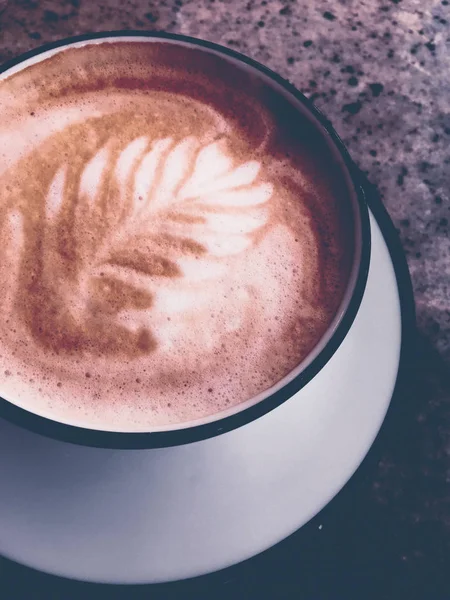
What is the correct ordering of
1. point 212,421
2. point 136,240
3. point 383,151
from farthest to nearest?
point 383,151
point 136,240
point 212,421

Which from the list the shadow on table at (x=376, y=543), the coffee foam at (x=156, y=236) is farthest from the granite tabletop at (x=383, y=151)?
the coffee foam at (x=156, y=236)

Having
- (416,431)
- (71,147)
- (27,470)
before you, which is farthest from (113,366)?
(416,431)

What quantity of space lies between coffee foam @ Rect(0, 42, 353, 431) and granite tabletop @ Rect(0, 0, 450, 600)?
25 cm

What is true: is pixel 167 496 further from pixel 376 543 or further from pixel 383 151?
pixel 383 151

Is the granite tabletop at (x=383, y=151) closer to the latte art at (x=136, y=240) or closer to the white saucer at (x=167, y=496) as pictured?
the white saucer at (x=167, y=496)

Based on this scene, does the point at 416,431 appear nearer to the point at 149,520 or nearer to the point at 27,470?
the point at 149,520

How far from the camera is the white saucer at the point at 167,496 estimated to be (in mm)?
616

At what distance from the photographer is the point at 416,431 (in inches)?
30.0

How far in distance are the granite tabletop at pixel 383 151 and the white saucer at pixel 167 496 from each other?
0.31 ft

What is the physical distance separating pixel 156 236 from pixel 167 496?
30cm

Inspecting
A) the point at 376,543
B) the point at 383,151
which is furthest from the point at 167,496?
the point at 383,151

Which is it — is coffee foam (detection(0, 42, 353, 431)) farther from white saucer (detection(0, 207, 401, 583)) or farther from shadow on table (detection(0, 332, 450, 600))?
shadow on table (detection(0, 332, 450, 600))

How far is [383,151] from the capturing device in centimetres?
89

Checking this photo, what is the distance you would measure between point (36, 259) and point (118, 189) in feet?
0.42
